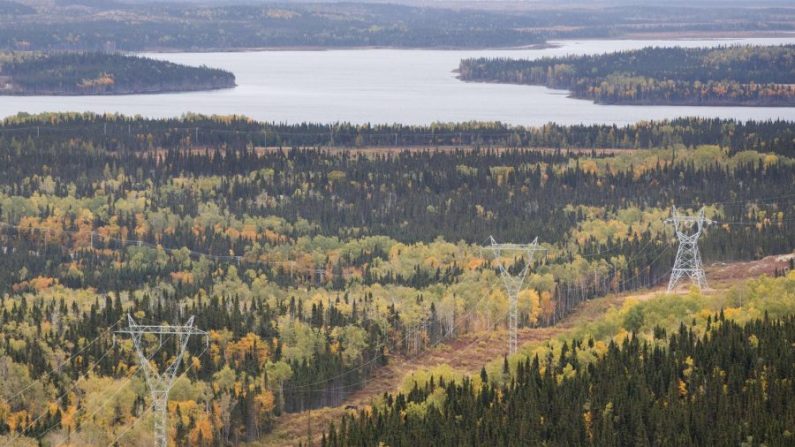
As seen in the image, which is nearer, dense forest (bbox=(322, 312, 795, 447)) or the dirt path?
dense forest (bbox=(322, 312, 795, 447))

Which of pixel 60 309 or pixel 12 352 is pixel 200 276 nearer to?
pixel 60 309

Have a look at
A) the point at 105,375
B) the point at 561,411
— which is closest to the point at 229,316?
the point at 105,375

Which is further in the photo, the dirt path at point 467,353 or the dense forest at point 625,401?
the dirt path at point 467,353

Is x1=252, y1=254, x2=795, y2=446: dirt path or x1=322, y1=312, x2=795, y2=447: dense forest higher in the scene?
x1=322, y1=312, x2=795, y2=447: dense forest

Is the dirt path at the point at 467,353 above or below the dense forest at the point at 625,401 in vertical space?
below
